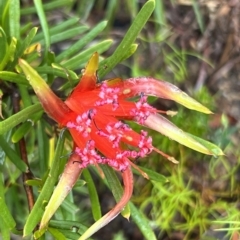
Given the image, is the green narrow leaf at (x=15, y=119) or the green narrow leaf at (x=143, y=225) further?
the green narrow leaf at (x=143, y=225)

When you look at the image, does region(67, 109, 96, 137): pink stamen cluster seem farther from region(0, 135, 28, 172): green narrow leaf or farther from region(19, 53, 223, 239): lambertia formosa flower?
region(0, 135, 28, 172): green narrow leaf

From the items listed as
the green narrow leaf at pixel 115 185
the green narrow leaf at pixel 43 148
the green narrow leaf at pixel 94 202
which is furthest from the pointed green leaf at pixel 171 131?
the green narrow leaf at pixel 43 148

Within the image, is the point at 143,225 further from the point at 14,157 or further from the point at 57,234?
the point at 14,157

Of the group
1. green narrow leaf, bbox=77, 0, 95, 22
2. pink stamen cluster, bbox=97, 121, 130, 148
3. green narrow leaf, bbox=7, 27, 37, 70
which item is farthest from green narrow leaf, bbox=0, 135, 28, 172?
green narrow leaf, bbox=77, 0, 95, 22

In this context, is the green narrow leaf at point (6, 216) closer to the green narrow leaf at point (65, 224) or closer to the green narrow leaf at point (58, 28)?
the green narrow leaf at point (65, 224)

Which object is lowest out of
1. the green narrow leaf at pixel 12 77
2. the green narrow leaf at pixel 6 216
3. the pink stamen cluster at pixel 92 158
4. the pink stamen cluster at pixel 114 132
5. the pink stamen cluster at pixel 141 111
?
the green narrow leaf at pixel 6 216

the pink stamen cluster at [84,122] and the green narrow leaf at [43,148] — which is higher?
the pink stamen cluster at [84,122]
